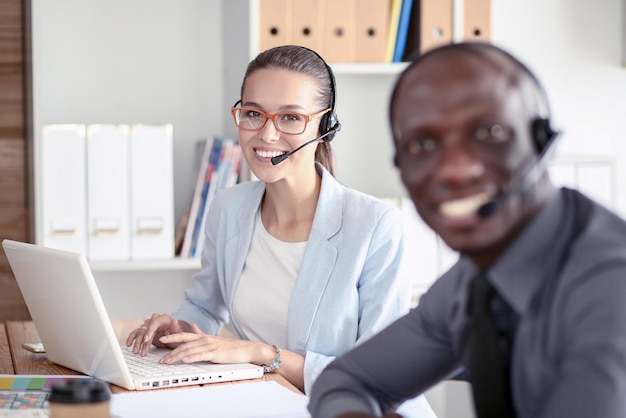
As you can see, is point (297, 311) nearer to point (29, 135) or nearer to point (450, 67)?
point (450, 67)

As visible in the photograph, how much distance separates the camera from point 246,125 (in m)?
2.01

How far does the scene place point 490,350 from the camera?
80 centimetres

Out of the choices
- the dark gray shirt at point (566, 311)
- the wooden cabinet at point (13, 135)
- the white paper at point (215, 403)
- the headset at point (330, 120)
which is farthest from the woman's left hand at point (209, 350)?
the wooden cabinet at point (13, 135)

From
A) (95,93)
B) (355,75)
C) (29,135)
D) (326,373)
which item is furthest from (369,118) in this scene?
Result: (326,373)

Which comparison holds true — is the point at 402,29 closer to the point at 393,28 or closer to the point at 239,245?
the point at 393,28

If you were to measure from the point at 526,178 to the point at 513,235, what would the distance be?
0.05 m

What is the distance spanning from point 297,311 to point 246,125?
1.41ft

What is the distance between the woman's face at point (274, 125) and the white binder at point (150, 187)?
32.2 inches

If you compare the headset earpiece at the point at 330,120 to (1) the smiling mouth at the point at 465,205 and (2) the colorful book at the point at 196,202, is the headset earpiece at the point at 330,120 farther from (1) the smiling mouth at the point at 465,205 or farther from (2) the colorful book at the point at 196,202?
(1) the smiling mouth at the point at 465,205

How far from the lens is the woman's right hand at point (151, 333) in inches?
68.7

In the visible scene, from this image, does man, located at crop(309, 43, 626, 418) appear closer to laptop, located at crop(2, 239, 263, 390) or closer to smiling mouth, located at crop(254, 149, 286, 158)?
laptop, located at crop(2, 239, 263, 390)

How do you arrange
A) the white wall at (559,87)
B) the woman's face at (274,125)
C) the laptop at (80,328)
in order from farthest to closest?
the white wall at (559,87), the woman's face at (274,125), the laptop at (80,328)

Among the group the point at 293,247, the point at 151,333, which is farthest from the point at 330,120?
the point at 151,333

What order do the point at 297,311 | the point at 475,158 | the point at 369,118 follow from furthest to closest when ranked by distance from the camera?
the point at 369,118 → the point at 297,311 → the point at 475,158
